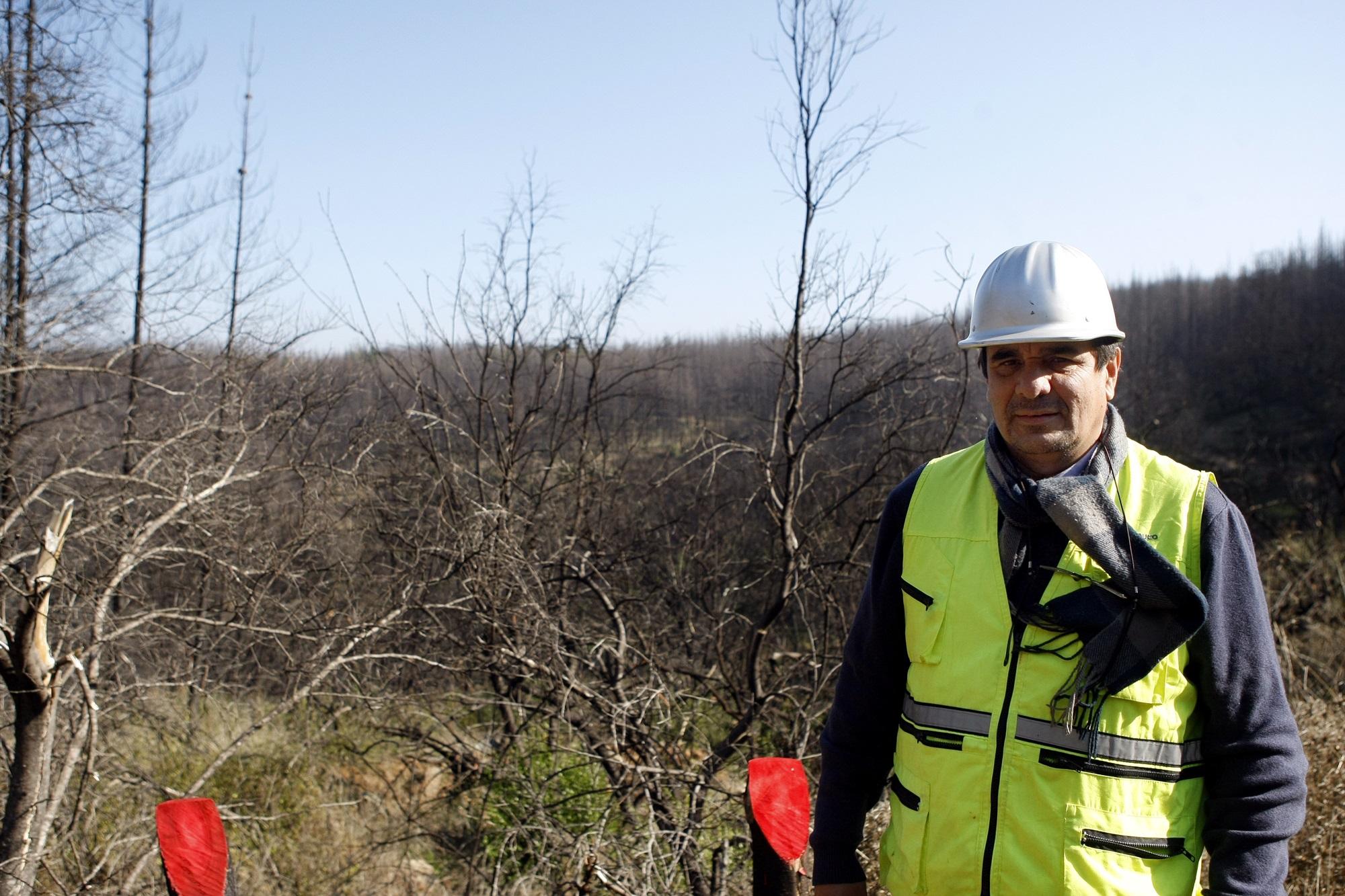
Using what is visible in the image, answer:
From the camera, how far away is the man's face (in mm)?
1681

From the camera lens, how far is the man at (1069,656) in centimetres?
150

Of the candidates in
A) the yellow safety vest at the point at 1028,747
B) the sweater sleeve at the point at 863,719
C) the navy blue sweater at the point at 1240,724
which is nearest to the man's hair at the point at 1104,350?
the yellow safety vest at the point at 1028,747

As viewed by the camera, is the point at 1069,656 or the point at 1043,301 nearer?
the point at 1069,656

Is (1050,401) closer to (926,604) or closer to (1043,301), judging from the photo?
(1043,301)

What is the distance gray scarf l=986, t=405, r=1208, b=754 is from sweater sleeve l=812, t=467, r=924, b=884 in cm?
28

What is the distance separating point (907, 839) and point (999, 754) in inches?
10.0

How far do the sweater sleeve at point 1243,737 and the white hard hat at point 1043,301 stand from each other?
42 centimetres

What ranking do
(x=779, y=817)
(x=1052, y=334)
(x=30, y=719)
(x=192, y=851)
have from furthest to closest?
1. (x=30, y=719)
2. (x=779, y=817)
3. (x=192, y=851)
4. (x=1052, y=334)

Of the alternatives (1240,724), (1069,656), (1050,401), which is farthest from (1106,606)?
(1050,401)

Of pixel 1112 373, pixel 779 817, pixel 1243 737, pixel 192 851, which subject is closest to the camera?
pixel 1243 737

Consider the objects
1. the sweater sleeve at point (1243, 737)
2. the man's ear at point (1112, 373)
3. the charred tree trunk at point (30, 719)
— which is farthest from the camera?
the charred tree trunk at point (30, 719)

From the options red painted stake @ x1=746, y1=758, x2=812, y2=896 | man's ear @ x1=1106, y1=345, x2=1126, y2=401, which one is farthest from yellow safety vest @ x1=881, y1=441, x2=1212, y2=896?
red painted stake @ x1=746, y1=758, x2=812, y2=896

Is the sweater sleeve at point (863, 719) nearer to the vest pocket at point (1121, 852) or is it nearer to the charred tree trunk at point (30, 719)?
the vest pocket at point (1121, 852)

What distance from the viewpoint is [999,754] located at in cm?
158
